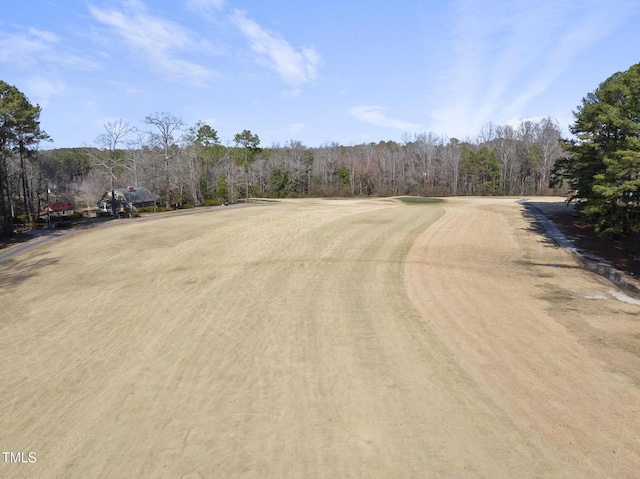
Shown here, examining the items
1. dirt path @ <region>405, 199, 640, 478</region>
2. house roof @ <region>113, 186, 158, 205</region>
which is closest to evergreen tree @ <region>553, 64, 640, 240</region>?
dirt path @ <region>405, 199, 640, 478</region>

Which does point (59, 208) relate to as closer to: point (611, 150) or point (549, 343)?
point (549, 343)

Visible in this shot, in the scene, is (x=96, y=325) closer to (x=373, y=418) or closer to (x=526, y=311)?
(x=373, y=418)

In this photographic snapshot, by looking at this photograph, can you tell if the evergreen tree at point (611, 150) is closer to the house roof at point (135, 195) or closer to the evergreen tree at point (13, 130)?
the evergreen tree at point (13, 130)

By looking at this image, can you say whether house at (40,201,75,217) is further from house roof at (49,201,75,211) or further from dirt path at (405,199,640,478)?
dirt path at (405,199,640,478)

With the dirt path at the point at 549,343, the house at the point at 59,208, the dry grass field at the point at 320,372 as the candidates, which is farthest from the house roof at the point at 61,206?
the dirt path at the point at 549,343

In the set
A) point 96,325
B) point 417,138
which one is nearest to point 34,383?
point 96,325

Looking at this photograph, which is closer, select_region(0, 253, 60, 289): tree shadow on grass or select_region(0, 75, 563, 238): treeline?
select_region(0, 253, 60, 289): tree shadow on grass

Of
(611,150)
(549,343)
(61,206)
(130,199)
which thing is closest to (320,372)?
(549,343)
